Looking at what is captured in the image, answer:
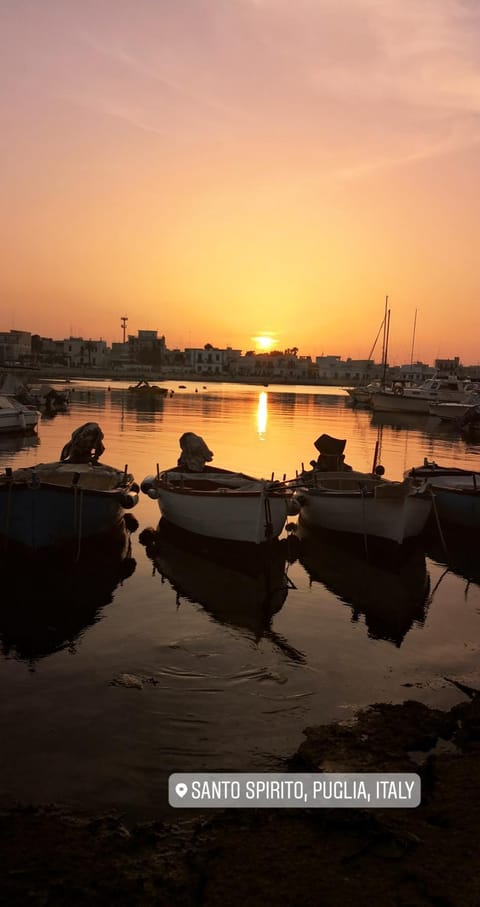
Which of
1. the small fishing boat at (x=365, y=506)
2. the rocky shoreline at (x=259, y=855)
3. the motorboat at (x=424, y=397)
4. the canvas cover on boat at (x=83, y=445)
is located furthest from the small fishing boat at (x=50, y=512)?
the motorboat at (x=424, y=397)

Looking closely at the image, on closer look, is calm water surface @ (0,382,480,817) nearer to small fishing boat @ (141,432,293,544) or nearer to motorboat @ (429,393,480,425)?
small fishing boat @ (141,432,293,544)

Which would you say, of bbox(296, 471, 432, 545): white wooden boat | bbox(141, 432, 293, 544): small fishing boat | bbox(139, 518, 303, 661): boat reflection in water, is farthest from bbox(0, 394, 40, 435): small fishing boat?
bbox(296, 471, 432, 545): white wooden boat

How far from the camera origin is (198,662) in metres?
10.7

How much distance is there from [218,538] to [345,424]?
5498cm

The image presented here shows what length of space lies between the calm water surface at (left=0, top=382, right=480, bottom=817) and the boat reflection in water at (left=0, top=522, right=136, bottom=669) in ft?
0.17

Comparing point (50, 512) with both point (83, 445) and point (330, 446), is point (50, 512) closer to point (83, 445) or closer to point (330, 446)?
point (83, 445)

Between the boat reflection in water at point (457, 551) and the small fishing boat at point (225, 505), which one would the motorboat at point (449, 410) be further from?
the small fishing boat at point (225, 505)

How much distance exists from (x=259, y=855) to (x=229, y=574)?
33.2 ft

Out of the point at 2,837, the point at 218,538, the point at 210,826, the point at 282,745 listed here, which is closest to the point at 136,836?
the point at 210,826

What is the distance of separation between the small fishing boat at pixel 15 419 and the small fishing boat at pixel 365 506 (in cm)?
2922

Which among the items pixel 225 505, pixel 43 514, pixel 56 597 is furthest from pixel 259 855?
pixel 225 505

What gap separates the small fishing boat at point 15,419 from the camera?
44.5m

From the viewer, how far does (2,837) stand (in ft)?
20.1

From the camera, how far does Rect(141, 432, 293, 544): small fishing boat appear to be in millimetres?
16219
